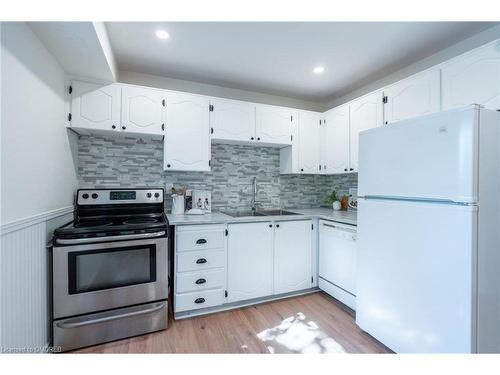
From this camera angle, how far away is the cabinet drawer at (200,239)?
2014 millimetres

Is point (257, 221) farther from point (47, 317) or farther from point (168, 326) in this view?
point (47, 317)

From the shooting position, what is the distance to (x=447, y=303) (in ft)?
4.22

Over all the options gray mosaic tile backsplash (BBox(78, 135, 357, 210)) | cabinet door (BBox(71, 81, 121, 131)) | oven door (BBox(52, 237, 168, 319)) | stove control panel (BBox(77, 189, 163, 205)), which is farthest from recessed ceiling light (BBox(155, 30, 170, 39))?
oven door (BBox(52, 237, 168, 319))

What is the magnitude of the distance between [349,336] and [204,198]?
6.04ft

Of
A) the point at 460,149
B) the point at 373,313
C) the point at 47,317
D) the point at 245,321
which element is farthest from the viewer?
A: the point at 245,321

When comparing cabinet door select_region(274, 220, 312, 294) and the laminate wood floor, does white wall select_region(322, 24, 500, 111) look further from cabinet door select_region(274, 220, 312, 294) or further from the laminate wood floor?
the laminate wood floor

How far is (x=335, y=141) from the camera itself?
2734 millimetres

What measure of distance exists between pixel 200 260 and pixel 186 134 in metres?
1.26

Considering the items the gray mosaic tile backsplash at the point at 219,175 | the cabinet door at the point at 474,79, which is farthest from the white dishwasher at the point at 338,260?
the cabinet door at the point at 474,79

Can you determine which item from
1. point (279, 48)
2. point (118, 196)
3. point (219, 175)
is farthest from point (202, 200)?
point (279, 48)

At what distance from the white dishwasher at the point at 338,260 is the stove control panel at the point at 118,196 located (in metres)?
1.78

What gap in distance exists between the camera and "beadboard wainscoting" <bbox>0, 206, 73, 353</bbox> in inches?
45.6

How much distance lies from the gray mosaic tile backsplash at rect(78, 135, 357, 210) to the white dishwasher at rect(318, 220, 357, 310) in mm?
806
